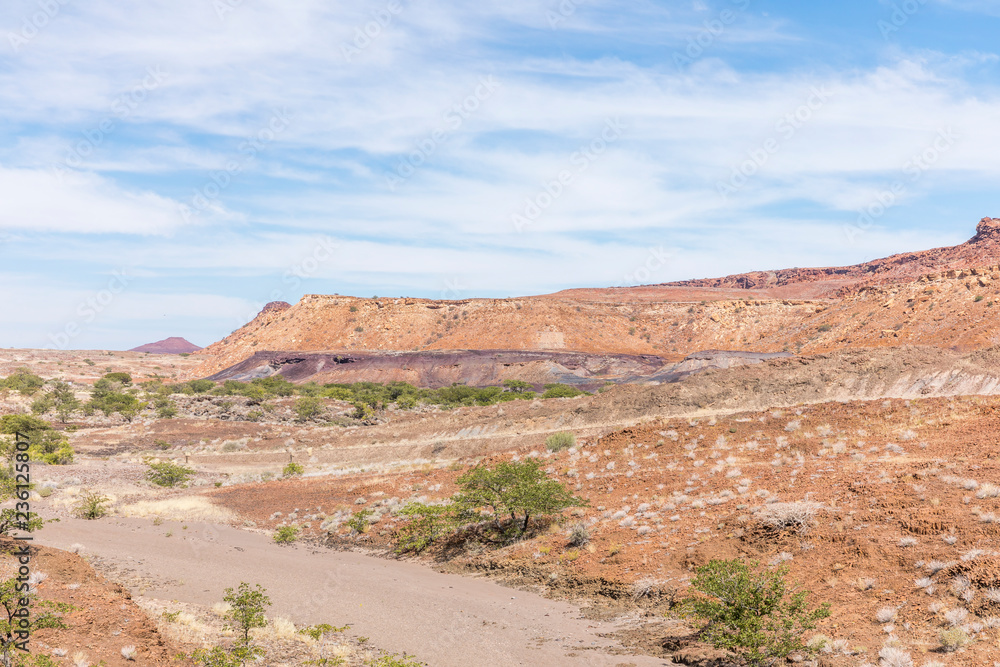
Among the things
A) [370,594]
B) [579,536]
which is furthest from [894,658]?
[370,594]

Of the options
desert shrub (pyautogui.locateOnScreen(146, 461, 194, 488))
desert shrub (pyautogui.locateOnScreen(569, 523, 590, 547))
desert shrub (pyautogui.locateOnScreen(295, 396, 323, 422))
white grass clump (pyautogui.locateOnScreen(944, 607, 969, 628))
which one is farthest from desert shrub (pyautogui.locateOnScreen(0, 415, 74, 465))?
white grass clump (pyautogui.locateOnScreen(944, 607, 969, 628))

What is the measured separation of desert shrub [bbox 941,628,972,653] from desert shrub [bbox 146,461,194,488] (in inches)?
1348

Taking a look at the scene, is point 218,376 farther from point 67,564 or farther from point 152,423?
point 67,564

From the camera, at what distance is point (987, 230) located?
489 ft

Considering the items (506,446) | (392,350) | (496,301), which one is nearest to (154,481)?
(506,446)

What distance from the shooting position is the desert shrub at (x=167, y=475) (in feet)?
114

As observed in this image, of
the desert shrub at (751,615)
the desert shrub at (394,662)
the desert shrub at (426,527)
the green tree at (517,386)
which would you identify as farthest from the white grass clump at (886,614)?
the green tree at (517,386)

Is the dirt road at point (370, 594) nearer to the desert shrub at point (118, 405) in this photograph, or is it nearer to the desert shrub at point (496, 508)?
the desert shrub at point (496, 508)

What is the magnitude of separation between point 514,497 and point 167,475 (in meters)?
23.3

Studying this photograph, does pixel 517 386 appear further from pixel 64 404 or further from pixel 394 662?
pixel 394 662

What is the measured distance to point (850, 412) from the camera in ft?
81.9

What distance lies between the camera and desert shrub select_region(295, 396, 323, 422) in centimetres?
6159

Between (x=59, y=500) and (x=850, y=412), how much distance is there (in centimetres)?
3094

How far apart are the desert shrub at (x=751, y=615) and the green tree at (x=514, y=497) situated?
826 centimetres
